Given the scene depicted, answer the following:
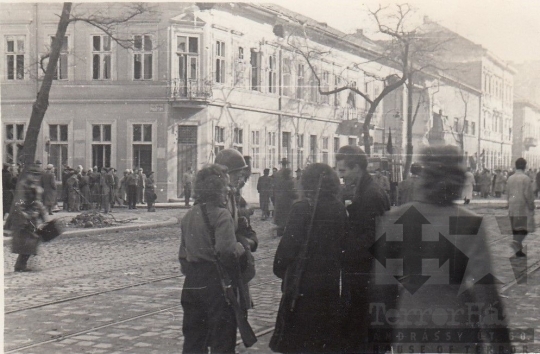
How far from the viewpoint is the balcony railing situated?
5.69 metres

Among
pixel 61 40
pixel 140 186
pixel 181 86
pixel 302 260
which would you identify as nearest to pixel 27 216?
pixel 140 186

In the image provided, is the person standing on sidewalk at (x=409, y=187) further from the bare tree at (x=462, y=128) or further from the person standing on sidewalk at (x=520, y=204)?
the person standing on sidewalk at (x=520, y=204)

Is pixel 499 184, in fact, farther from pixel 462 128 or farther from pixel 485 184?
pixel 462 128

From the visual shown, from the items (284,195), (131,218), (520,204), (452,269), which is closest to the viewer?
(452,269)

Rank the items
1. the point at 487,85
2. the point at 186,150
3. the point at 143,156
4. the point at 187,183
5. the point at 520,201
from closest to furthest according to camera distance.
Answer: the point at 187,183, the point at 186,150, the point at 143,156, the point at 487,85, the point at 520,201

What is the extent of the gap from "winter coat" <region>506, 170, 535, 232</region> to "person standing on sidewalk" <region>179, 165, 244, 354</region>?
3088mm

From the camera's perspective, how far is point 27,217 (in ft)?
19.5

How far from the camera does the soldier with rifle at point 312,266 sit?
12.5ft

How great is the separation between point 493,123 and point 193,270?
3512 mm

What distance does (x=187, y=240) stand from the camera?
3977 mm

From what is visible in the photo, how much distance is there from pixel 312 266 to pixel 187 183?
1.64 metres

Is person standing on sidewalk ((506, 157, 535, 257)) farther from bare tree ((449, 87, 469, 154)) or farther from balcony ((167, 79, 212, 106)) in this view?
balcony ((167, 79, 212, 106))

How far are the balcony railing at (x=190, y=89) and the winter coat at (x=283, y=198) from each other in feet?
3.50

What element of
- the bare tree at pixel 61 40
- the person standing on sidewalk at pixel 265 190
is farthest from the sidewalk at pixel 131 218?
the person standing on sidewalk at pixel 265 190
